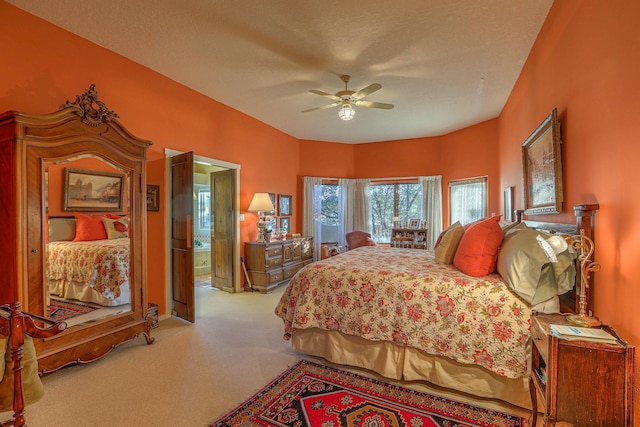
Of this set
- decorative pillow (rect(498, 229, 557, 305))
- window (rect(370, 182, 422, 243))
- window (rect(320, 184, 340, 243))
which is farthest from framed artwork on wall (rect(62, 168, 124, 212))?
window (rect(370, 182, 422, 243))

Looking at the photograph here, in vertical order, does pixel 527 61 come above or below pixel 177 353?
above

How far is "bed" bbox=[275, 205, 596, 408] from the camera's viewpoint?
193cm

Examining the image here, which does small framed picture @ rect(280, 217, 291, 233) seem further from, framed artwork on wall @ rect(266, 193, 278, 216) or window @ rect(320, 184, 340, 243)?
window @ rect(320, 184, 340, 243)

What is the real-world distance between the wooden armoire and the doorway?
81 centimetres

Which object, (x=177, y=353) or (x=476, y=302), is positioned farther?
(x=177, y=353)

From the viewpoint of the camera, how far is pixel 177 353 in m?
2.79

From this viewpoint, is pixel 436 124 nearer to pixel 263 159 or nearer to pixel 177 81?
pixel 263 159

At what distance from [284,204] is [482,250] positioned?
441 centimetres

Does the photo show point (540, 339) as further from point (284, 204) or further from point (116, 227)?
point (284, 204)

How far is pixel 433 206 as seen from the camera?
6270mm

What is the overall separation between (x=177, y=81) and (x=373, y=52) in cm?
249

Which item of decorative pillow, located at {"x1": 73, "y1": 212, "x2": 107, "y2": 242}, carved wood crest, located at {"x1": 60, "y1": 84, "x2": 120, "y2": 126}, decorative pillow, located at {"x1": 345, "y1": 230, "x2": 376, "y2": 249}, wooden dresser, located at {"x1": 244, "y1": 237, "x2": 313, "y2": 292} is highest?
carved wood crest, located at {"x1": 60, "y1": 84, "x2": 120, "y2": 126}

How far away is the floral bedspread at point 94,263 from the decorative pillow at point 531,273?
328 centimetres

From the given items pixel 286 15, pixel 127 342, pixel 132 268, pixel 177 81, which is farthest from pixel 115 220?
pixel 286 15
